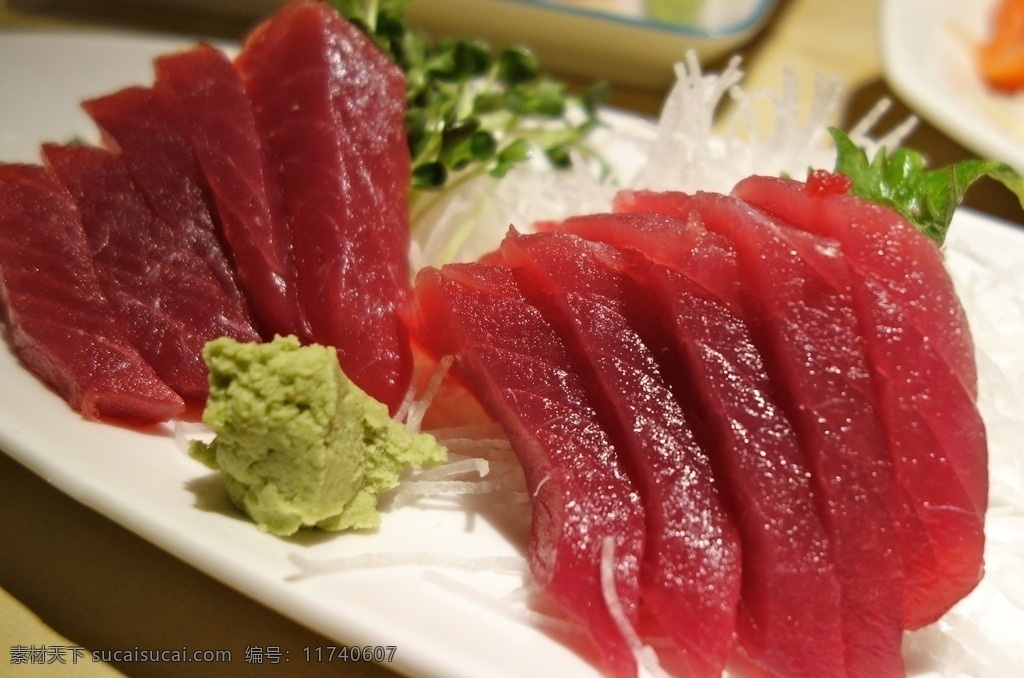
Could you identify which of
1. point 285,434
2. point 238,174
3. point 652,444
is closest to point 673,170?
point 652,444

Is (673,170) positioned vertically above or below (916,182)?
below

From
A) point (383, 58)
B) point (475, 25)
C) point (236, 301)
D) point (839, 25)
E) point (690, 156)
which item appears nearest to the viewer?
→ point (236, 301)

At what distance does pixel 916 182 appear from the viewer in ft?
6.14

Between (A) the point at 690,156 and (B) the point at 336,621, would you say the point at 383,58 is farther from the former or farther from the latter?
(B) the point at 336,621

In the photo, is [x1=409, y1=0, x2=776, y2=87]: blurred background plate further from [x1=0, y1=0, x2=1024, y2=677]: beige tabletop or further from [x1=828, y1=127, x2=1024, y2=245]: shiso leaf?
[x1=0, y1=0, x2=1024, y2=677]: beige tabletop

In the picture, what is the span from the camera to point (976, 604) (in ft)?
5.88

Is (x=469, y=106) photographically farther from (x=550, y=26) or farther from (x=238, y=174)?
(x=550, y=26)

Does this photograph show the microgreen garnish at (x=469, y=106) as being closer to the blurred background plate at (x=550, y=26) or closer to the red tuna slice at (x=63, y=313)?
the blurred background plate at (x=550, y=26)

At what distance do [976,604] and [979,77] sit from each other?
3286mm

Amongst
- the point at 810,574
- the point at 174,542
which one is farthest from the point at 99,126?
the point at 810,574

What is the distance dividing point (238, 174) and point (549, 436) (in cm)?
101

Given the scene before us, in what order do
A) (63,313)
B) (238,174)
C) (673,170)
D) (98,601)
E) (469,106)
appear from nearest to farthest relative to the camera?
(98,601) < (63,313) < (238,174) < (673,170) < (469,106)

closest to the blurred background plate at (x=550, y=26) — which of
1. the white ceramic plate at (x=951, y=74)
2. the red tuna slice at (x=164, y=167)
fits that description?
the white ceramic plate at (x=951, y=74)

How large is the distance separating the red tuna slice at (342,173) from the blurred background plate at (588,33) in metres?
1.85
